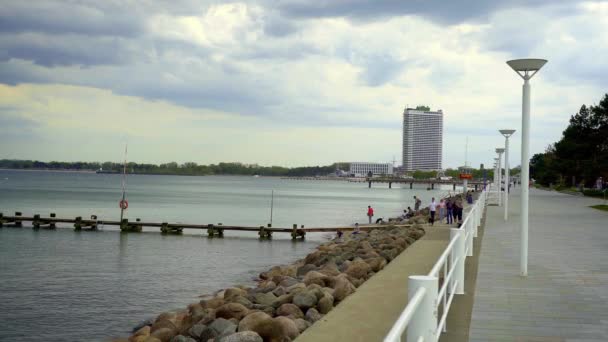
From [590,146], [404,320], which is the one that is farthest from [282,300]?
[590,146]

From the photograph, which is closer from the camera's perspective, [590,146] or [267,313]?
[267,313]

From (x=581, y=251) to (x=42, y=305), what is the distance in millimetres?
13669

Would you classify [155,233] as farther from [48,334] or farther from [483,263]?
[483,263]

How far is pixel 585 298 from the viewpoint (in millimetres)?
7637

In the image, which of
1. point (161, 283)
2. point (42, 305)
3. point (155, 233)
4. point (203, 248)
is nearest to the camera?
point (42, 305)

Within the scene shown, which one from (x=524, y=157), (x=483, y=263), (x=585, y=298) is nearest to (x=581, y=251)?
(x=483, y=263)

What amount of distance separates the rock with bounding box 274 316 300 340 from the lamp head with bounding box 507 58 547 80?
5.69 metres

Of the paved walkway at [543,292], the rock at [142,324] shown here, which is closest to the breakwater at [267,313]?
the rock at [142,324]

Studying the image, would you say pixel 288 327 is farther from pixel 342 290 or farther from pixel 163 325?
pixel 163 325

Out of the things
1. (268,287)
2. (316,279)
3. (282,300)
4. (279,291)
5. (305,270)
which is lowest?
(305,270)

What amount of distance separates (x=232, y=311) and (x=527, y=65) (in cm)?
638

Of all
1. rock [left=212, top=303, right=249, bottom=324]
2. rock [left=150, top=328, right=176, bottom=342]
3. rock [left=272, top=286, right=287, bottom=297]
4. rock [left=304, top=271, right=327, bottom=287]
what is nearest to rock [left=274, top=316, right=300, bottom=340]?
rock [left=212, top=303, right=249, bottom=324]

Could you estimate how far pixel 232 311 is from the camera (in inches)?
373

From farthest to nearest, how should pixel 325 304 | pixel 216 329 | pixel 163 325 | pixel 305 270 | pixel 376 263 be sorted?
1. pixel 305 270
2. pixel 376 263
3. pixel 163 325
4. pixel 325 304
5. pixel 216 329
